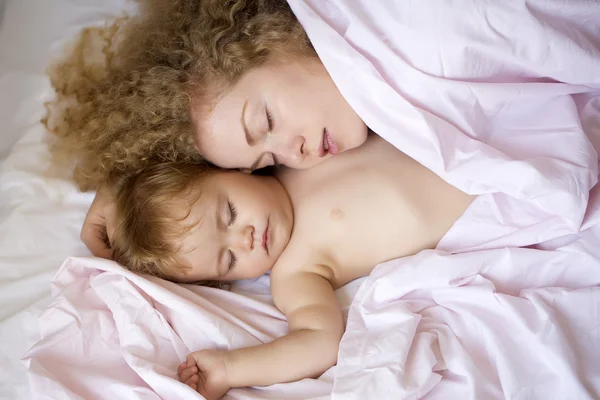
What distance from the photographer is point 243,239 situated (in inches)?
53.0

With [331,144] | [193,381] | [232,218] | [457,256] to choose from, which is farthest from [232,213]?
[457,256]

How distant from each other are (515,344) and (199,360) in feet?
1.96

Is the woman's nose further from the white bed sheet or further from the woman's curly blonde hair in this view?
the white bed sheet

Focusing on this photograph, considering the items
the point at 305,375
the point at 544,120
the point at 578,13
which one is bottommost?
the point at 305,375

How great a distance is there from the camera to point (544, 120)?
1252 mm

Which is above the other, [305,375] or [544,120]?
[544,120]

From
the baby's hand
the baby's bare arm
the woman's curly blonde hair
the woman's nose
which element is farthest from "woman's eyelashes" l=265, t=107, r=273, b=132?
the baby's hand

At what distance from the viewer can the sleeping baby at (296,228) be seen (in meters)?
1.31

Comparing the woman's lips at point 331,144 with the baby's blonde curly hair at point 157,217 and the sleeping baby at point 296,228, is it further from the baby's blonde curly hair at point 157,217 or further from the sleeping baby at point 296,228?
the baby's blonde curly hair at point 157,217

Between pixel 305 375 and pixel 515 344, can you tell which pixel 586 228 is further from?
pixel 305 375

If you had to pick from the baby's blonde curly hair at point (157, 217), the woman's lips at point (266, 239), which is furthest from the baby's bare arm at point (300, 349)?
the baby's blonde curly hair at point (157, 217)

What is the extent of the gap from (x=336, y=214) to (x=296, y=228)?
4.0 inches

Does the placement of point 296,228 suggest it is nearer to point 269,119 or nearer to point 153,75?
point 269,119

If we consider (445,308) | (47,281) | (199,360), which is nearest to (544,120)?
(445,308)
